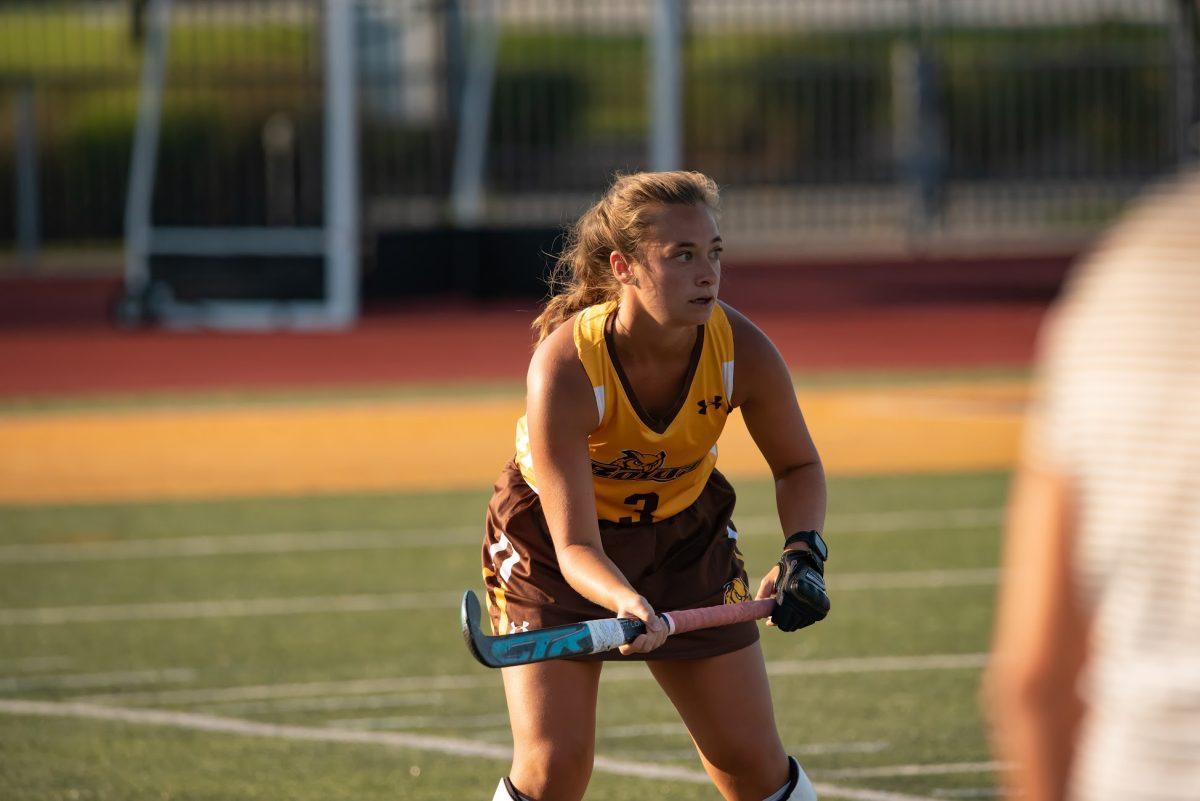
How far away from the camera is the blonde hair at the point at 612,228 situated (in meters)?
4.36

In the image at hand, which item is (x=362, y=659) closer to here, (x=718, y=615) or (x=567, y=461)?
(x=567, y=461)

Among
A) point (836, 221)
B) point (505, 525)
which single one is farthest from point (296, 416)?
point (836, 221)

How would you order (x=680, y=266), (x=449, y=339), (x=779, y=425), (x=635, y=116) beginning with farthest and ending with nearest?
(x=635, y=116)
(x=449, y=339)
(x=779, y=425)
(x=680, y=266)

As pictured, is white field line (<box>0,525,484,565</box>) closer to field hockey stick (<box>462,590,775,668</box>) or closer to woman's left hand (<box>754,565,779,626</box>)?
woman's left hand (<box>754,565,779,626</box>)

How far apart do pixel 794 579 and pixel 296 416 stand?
10.8 m

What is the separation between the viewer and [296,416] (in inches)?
577

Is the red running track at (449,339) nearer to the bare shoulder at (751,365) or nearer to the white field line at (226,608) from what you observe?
the white field line at (226,608)

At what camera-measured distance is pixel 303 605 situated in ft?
28.6

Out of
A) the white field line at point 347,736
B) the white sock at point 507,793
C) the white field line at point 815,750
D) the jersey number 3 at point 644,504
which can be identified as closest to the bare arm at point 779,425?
the jersey number 3 at point 644,504

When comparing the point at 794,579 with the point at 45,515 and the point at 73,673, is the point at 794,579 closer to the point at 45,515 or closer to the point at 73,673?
the point at 73,673

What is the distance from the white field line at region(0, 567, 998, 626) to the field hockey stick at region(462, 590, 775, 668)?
4.77 m

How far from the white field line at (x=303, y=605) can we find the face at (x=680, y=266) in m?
4.46

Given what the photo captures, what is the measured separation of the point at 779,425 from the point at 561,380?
1.92 ft

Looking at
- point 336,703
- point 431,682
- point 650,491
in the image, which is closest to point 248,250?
point 431,682
